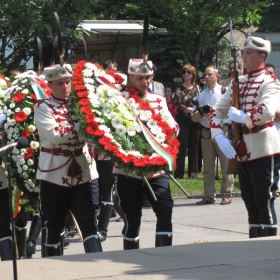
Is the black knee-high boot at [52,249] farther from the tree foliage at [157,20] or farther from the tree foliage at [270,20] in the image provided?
the tree foliage at [270,20]

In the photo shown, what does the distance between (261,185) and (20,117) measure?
7.50ft

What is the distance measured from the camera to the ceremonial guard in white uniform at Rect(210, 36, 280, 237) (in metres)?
7.52

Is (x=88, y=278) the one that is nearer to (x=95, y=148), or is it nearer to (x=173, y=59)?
(x=95, y=148)

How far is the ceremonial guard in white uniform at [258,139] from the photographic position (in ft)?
24.7

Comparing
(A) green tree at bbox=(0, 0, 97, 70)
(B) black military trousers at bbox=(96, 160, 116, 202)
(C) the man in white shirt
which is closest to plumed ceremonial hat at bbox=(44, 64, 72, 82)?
(B) black military trousers at bbox=(96, 160, 116, 202)

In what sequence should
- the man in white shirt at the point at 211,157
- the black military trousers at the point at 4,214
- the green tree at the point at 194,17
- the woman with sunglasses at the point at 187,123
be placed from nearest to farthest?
the black military trousers at the point at 4,214 → the man in white shirt at the point at 211,157 → the woman with sunglasses at the point at 187,123 → the green tree at the point at 194,17

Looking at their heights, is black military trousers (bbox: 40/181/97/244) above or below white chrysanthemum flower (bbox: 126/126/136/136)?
below

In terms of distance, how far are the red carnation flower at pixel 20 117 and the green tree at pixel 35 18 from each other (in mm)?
7254

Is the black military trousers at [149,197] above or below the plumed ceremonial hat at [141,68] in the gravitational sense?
below

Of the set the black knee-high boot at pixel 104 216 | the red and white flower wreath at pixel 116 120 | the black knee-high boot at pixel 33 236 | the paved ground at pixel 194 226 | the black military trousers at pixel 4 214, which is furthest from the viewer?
the black knee-high boot at pixel 104 216

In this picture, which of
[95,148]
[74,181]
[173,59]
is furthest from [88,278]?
[173,59]

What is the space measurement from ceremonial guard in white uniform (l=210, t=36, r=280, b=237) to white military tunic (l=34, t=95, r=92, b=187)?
4.31 feet

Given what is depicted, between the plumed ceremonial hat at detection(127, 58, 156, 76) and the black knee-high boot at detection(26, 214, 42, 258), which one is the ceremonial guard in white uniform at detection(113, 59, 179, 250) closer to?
the plumed ceremonial hat at detection(127, 58, 156, 76)

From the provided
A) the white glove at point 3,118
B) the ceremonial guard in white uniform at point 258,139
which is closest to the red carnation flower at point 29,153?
the white glove at point 3,118
